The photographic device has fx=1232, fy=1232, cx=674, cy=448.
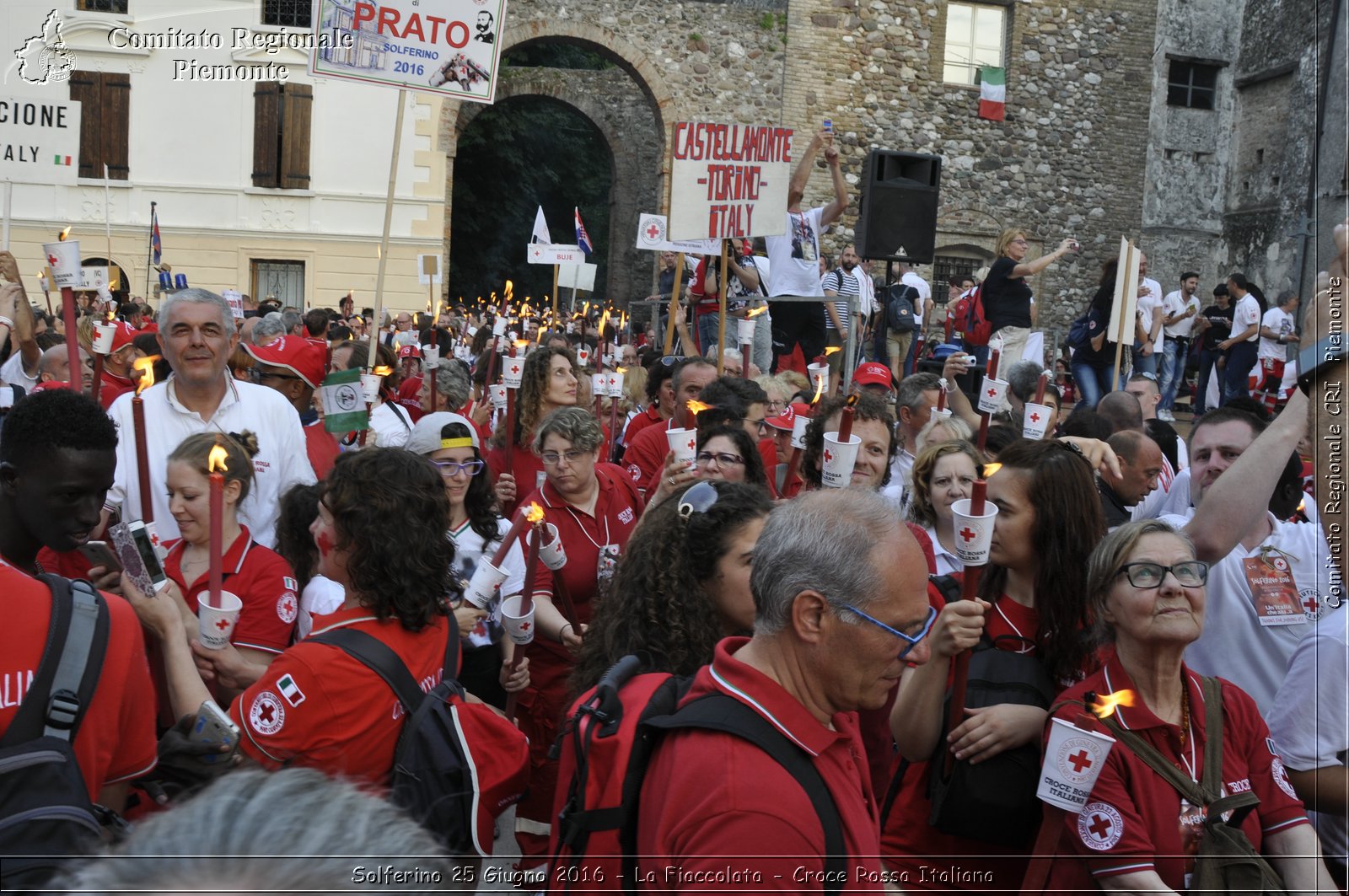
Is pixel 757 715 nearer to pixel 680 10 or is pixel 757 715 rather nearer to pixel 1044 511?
pixel 1044 511

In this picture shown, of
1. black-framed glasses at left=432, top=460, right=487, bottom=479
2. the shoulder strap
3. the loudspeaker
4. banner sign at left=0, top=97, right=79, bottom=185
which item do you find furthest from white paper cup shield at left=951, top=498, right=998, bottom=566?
the loudspeaker

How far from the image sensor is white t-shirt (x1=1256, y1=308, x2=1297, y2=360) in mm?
15195

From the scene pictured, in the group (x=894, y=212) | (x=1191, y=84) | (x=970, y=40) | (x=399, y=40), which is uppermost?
(x=970, y=40)

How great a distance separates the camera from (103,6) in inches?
941

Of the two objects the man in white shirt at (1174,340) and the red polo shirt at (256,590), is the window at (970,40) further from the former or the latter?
the red polo shirt at (256,590)

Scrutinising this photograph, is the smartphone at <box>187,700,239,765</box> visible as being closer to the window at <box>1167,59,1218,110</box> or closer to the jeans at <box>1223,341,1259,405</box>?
the jeans at <box>1223,341,1259,405</box>

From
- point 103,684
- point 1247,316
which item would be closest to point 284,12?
point 1247,316

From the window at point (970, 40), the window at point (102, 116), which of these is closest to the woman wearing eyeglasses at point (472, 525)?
the window at point (970, 40)

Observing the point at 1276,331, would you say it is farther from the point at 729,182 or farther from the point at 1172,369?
the point at 729,182

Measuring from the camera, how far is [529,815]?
12.8 feet

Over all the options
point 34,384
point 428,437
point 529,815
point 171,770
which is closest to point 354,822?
point 171,770

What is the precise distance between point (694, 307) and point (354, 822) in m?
10.9

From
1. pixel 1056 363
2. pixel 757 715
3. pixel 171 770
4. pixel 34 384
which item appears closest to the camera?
pixel 757 715

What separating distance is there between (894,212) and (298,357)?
6948 mm
